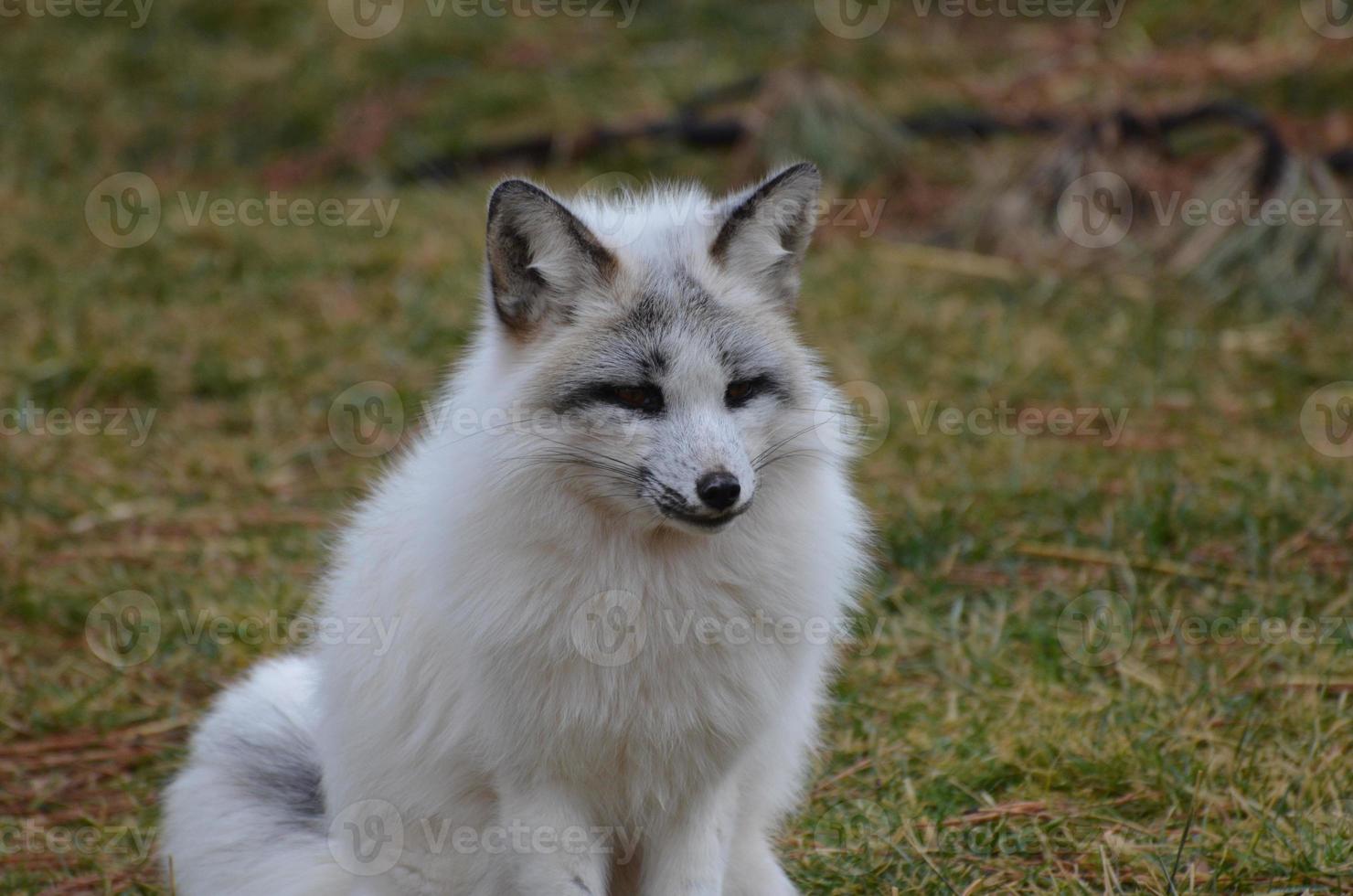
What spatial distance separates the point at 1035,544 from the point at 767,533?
8.16 ft

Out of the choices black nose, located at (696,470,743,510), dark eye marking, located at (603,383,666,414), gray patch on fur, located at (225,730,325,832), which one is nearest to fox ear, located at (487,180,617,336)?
dark eye marking, located at (603,383,666,414)

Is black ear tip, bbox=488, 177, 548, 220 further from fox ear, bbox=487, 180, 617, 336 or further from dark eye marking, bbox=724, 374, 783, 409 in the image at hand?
dark eye marking, bbox=724, 374, 783, 409

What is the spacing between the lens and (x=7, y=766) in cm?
427

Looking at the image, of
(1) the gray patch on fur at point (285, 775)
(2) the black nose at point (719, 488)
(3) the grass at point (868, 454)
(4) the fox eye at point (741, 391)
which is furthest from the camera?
(3) the grass at point (868, 454)

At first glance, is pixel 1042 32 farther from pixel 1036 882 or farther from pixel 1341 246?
pixel 1036 882

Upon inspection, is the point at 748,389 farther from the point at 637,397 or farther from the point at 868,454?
the point at 868,454

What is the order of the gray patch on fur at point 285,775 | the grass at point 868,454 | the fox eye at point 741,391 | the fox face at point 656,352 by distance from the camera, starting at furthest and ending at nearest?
the grass at point 868,454
the gray patch on fur at point 285,775
the fox eye at point 741,391
the fox face at point 656,352

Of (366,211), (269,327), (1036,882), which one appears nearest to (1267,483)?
(1036,882)

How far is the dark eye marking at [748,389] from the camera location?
10.0 feet

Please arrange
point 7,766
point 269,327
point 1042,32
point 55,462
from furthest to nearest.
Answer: point 1042,32 → point 269,327 → point 55,462 → point 7,766

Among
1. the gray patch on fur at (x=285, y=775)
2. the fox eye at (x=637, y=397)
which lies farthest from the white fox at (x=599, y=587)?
the gray patch on fur at (x=285, y=775)

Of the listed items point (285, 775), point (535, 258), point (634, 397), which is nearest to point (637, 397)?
point (634, 397)

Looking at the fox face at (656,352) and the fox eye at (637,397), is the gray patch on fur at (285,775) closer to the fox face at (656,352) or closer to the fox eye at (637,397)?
the fox face at (656,352)

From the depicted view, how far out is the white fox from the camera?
9.66ft
